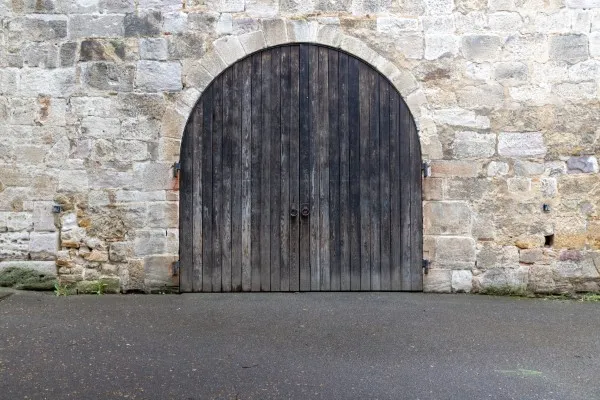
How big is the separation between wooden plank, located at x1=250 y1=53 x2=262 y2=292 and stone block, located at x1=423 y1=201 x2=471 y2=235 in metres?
1.64

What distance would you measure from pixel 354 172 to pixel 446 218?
3.28 feet

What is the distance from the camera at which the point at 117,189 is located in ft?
16.5

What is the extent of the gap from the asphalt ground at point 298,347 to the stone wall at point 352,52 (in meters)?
0.48

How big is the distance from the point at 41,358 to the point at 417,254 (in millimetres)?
3366

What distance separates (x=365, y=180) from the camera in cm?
513

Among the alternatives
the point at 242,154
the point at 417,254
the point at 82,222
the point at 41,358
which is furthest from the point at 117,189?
the point at 417,254

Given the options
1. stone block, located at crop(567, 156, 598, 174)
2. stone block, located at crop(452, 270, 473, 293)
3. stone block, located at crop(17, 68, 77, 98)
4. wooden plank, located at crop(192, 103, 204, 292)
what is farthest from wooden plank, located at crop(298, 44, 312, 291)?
stone block, located at crop(567, 156, 598, 174)

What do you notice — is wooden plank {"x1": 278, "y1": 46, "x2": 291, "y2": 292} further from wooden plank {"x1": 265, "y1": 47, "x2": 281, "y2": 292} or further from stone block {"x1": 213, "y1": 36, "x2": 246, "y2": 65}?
stone block {"x1": 213, "y1": 36, "x2": 246, "y2": 65}

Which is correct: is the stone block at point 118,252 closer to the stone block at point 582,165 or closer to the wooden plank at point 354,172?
the wooden plank at point 354,172

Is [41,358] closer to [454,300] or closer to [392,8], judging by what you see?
[454,300]

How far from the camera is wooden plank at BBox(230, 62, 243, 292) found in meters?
5.09

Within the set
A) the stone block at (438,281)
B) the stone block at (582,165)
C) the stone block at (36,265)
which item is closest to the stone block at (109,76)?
the stone block at (36,265)

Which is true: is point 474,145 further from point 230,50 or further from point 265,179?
point 230,50

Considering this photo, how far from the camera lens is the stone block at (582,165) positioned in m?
5.09
